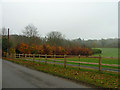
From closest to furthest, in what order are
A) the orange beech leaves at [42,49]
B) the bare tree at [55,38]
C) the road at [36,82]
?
the road at [36,82], the orange beech leaves at [42,49], the bare tree at [55,38]

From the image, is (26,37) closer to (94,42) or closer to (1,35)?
(1,35)

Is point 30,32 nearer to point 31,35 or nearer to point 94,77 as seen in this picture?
point 31,35

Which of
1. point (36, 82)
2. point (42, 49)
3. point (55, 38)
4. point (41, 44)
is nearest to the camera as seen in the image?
point (36, 82)

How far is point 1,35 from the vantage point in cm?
4325

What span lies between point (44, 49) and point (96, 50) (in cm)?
3055

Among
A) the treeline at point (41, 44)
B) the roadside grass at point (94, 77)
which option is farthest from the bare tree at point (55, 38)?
the roadside grass at point (94, 77)

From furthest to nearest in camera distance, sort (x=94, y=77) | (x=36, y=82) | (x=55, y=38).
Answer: (x=55, y=38) < (x=94, y=77) < (x=36, y=82)

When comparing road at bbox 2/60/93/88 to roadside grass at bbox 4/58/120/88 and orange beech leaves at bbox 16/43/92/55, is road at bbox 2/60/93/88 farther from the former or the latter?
orange beech leaves at bbox 16/43/92/55

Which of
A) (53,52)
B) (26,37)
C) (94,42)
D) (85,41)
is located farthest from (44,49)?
(94,42)

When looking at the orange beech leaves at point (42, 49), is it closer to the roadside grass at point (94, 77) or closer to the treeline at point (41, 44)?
the treeline at point (41, 44)

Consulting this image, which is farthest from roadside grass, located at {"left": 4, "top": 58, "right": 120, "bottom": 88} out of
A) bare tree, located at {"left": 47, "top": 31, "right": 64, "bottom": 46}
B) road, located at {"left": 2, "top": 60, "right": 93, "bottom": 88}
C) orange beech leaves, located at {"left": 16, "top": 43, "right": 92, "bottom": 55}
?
bare tree, located at {"left": 47, "top": 31, "right": 64, "bottom": 46}

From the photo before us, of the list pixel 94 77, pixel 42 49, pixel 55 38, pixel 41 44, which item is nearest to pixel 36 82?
pixel 94 77

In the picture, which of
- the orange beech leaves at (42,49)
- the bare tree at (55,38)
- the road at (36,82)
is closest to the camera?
the road at (36,82)

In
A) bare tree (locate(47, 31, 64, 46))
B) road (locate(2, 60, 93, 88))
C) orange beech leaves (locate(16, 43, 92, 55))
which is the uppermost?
bare tree (locate(47, 31, 64, 46))
